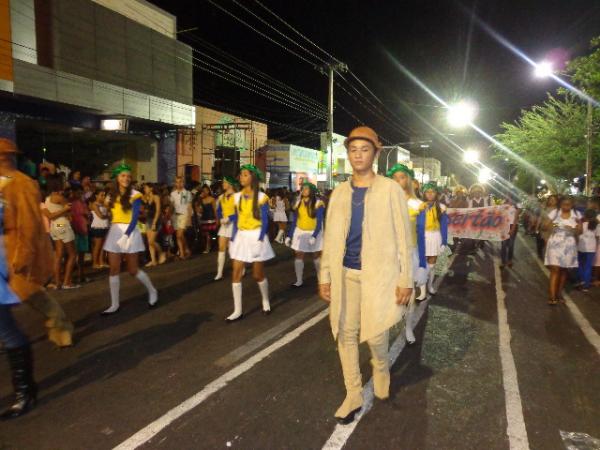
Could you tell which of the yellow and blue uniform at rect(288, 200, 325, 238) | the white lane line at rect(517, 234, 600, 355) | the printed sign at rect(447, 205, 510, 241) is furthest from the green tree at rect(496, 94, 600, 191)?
the yellow and blue uniform at rect(288, 200, 325, 238)

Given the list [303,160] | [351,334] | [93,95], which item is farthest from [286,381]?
[303,160]

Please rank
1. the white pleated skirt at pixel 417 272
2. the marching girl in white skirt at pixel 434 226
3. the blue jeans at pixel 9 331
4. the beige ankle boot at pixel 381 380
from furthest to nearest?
the marching girl in white skirt at pixel 434 226 → the white pleated skirt at pixel 417 272 → the beige ankle boot at pixel 381 380 → the blue jeans at pixel 9 331

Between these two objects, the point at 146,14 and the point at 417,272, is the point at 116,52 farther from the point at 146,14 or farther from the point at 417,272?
the point at 417,272

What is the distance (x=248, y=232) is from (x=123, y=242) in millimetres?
1746

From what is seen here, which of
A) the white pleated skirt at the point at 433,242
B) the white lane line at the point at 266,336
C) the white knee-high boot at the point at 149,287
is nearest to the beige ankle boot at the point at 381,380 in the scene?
the white lane line at the point at 266,336

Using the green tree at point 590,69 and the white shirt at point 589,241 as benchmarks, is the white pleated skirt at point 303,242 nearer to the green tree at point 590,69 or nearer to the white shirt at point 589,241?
the white shirt at point 589,241

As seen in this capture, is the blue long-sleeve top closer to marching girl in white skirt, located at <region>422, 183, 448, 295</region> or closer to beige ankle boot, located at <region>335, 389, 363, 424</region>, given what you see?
beige ankle boot, located at <region>335, 389, 363, 424</region>

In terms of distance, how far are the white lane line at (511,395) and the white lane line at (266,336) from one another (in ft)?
8.47

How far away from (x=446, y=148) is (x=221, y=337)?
295ft

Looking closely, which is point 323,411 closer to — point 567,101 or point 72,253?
point 72,253

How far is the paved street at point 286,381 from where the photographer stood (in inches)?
135

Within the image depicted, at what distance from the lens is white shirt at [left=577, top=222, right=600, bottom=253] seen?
9.09m

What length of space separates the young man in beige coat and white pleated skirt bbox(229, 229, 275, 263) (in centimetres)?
275

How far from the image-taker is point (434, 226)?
25.9ft
